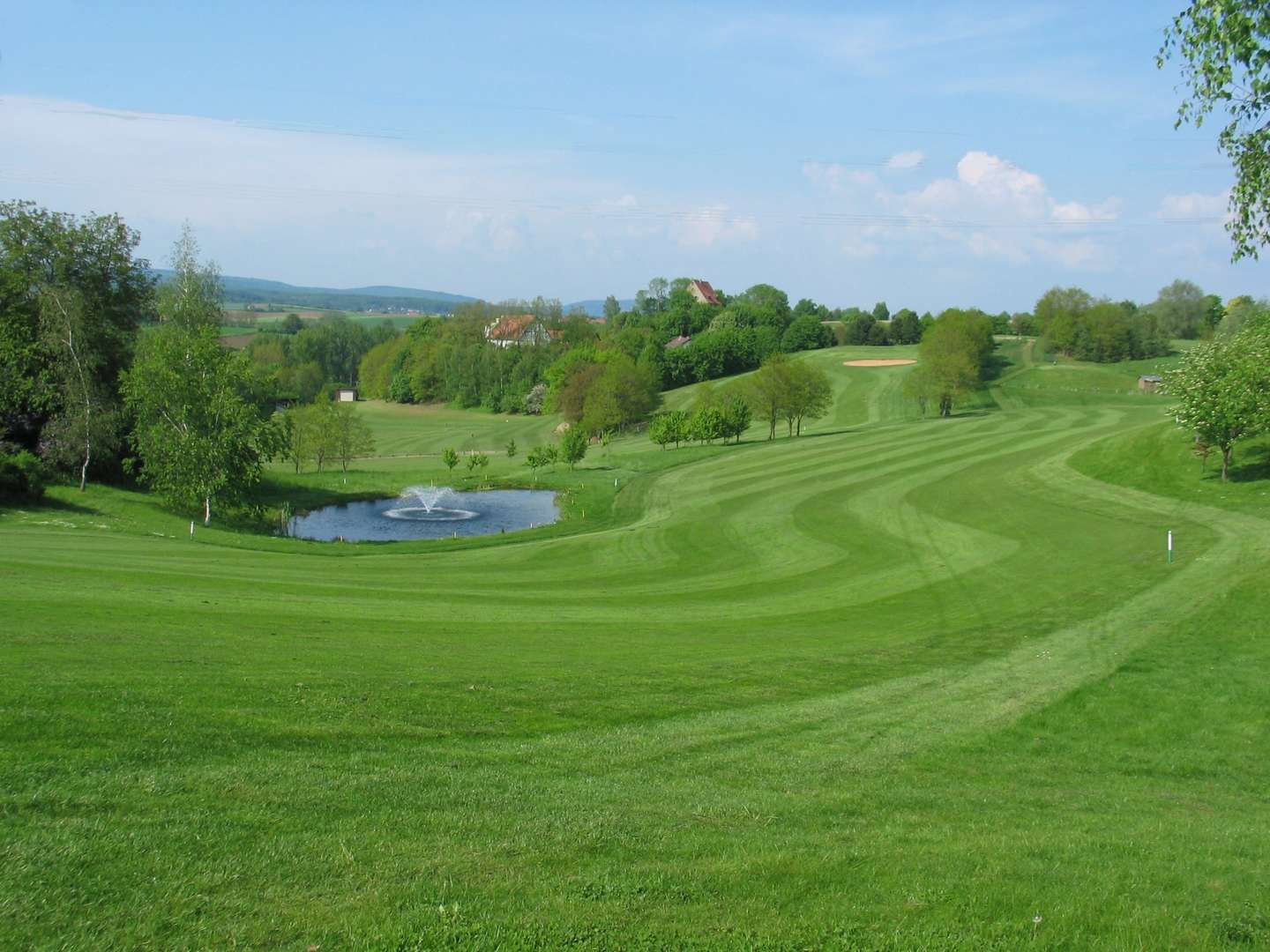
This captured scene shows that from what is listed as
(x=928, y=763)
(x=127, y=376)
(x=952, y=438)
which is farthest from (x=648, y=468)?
(x=928, y=763)

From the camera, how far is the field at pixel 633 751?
7.80 m

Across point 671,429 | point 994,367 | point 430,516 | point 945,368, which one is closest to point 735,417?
point 671,429

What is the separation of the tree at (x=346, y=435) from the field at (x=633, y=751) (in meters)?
53.7

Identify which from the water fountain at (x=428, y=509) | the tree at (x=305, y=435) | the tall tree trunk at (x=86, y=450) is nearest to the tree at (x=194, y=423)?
the tall tree trunk at (x=86, y=450)

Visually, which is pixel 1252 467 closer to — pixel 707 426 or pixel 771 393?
pixel 707 426

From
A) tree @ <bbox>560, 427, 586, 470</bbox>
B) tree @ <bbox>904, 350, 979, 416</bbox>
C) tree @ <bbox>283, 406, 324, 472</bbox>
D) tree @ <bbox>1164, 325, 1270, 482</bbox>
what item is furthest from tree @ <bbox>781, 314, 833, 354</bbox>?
tree @ <bbox>1164, 325, 1270, 482</bbox>

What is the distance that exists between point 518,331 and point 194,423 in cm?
12396

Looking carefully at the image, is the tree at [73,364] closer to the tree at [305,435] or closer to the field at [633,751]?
the field at [633,751]

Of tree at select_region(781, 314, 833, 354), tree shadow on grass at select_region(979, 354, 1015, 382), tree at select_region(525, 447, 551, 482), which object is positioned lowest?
tree at select_region(525, 447, 551, 482)

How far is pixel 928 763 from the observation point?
1385cm

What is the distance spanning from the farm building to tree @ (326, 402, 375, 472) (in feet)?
254

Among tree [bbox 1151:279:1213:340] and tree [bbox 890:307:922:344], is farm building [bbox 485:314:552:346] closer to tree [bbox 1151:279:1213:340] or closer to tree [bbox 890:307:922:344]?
tree [bbox 890:307:922:344]

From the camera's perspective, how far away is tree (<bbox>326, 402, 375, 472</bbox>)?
89.8 metres

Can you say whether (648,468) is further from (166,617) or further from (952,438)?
(166,617)
